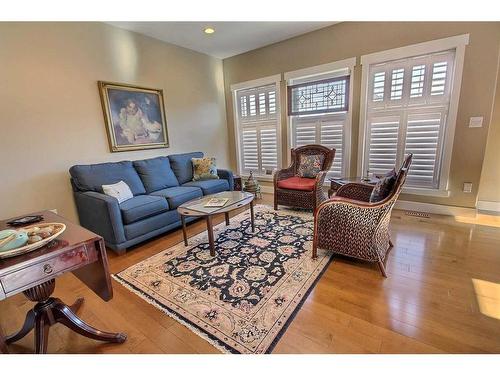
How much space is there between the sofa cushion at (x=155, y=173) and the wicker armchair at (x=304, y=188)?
1.60m

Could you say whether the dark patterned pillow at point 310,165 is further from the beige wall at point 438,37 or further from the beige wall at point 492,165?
the beige wall at point 492,165

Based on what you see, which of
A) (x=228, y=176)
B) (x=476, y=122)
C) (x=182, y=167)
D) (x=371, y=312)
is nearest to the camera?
(x=371, y=312)

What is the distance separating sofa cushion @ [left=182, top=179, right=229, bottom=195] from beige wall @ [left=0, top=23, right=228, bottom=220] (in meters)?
0.92

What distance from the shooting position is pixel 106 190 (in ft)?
8.66

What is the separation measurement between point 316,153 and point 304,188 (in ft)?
2.40

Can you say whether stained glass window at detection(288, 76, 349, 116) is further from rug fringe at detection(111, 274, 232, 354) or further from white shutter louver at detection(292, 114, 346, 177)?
rug fringe at detection(111, 274, 232, 354)

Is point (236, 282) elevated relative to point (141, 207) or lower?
lower

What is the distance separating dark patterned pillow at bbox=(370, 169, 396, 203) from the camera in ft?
6.05

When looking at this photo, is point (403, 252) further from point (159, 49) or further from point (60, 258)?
point (159, 49)

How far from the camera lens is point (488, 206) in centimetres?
321

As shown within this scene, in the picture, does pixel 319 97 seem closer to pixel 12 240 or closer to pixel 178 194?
pixel 178 194

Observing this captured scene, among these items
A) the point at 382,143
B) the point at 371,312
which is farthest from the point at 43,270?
the point at 382,143

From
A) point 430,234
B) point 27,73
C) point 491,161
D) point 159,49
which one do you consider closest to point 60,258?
point 27,73

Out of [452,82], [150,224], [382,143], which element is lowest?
[150,224]
